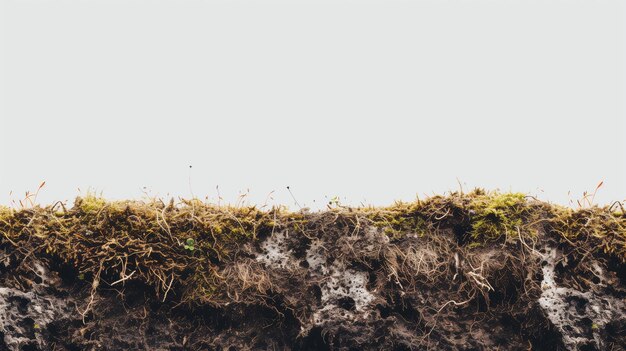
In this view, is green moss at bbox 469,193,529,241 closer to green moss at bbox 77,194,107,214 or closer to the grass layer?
the grass layer

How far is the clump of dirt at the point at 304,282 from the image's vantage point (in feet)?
15.4

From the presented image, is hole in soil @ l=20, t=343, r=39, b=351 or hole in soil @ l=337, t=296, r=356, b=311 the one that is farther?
hole in soil @ l=337, t=296, r=356, b=311

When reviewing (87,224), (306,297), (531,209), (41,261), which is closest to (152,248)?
Answer: (87,224)

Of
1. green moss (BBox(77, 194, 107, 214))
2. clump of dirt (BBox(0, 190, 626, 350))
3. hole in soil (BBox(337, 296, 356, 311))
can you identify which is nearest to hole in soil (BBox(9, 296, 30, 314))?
clump of dirt (BBox(0, 190, 626, 350))

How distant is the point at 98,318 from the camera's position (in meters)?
4.70

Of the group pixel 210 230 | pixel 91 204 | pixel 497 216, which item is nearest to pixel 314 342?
pixel 210 230

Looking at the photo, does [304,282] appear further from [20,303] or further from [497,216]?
[20,303]

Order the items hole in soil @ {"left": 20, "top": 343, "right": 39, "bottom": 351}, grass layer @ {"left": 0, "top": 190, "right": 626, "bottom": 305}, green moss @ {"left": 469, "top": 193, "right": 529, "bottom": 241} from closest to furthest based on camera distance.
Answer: hole in soil @ {"left": 20, "top": 343, "right": 39, "bottom": 351} < grass layer @ {"left": 0, "top": 190, "right": 626, "bottom": 305} < green moss @ {"left": 469, "top": 193, "right": 529, "bottom": 241}

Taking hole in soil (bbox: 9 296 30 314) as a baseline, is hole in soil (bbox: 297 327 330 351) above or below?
below

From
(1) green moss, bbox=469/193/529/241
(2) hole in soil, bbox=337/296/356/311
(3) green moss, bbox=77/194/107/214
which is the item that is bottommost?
(2) hole in soil, bbox=337/296/356/311

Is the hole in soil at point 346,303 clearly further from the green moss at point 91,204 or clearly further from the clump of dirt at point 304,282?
the green moss at point 91,204

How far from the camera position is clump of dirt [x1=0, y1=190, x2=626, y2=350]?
4695mm

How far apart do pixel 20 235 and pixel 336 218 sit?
251cm

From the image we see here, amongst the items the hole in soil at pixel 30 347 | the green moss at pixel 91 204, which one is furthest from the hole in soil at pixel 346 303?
the hole in soil at pixel 30 347
